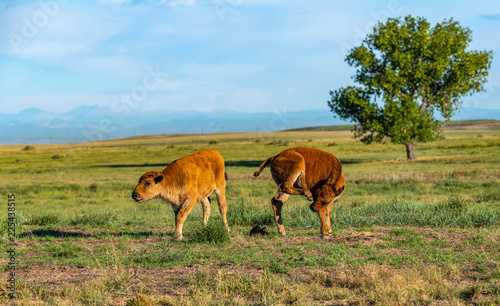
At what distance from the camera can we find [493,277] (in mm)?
7160

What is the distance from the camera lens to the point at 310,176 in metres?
9.83

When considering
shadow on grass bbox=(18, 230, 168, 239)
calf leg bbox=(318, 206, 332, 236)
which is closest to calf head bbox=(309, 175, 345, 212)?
calf leg bbox=(318, 206, 332, 236)

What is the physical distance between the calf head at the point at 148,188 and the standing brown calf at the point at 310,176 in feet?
7.80

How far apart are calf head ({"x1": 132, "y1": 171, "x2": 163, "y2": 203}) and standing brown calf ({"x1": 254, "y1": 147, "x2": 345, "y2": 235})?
2.38 meters

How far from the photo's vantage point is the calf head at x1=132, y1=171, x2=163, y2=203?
9.74m

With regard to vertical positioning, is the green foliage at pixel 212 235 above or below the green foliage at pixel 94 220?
above

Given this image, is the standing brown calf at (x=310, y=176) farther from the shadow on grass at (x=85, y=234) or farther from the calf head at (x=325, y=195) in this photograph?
the shadow on grass at (x=85, y=234)

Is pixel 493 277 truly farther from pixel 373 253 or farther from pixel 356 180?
pixel 356 180

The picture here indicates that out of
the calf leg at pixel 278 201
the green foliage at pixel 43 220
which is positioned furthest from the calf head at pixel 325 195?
the green foliage at pixel 43 220

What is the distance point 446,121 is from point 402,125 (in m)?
5.64

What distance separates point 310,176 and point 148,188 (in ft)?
10.7

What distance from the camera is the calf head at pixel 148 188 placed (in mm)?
9742

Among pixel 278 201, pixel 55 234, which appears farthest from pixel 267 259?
pixel 55 234

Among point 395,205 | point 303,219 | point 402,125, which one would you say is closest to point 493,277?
point 303,219
